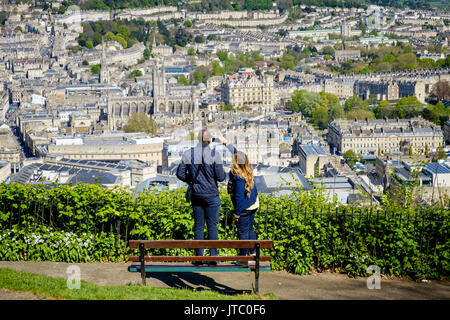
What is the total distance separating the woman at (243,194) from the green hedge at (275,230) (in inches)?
16.6

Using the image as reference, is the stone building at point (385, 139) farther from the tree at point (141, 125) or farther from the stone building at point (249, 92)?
the stone building at point (249, 92)

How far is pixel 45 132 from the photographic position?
39.0 metres

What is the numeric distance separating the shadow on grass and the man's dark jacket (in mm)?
624

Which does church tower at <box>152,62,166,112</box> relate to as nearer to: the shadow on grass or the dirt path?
the dirt path

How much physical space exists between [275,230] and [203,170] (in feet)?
3.30

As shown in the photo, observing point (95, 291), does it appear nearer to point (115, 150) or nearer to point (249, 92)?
point (115, 150)

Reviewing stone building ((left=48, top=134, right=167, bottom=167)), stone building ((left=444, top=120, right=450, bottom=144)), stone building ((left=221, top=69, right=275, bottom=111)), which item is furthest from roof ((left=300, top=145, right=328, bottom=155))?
stone building ((left=221, top=69, right=275, bottom=111))

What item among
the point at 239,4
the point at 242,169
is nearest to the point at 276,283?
the point at 242,169

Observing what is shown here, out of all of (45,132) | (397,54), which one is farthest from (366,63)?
(45,132)

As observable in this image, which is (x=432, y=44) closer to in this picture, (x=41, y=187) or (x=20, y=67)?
(x=20, y=67)

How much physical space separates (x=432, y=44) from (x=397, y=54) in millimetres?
10657

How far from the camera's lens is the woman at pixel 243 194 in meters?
5.65

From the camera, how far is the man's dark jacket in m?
5.65
